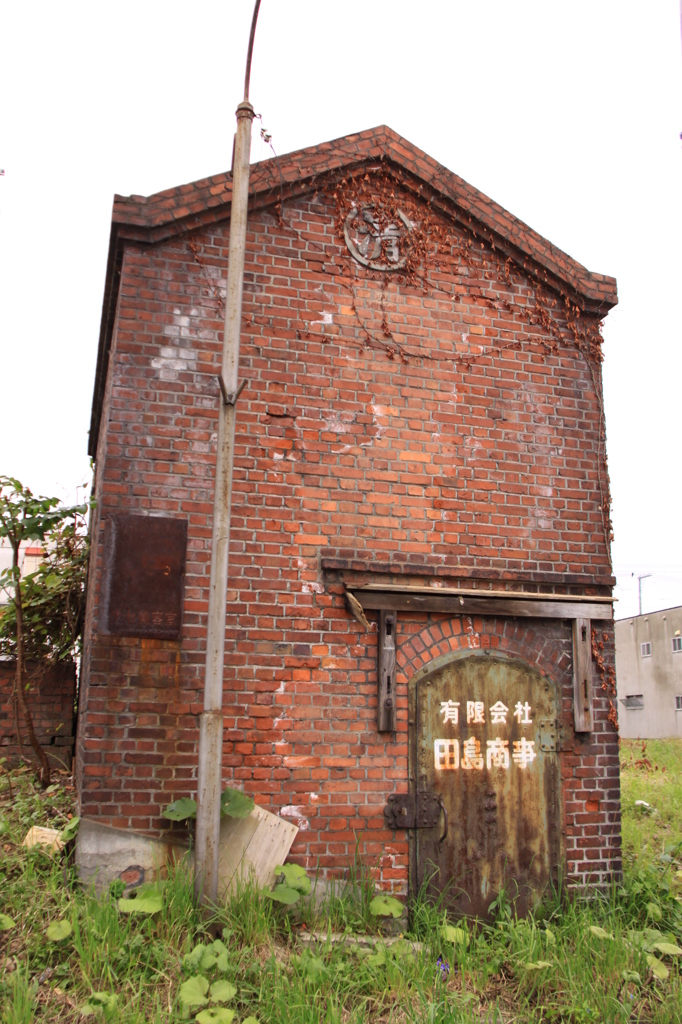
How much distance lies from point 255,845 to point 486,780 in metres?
1.82

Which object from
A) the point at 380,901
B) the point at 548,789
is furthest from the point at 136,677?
the point at 548,789

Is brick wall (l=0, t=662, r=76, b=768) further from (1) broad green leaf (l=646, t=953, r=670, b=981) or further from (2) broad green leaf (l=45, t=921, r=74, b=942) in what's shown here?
(1) broad green leaf (l=646, t=953, r=670, b=981)

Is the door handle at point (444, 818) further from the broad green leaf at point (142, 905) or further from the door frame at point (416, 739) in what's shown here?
the broad green leaf at point (142, 905)

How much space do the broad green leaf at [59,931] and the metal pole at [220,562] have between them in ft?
2.45

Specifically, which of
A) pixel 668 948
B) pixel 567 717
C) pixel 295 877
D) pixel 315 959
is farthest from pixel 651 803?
pixel 315 959

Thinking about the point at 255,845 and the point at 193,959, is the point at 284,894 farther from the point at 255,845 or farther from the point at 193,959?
the point at 193,959

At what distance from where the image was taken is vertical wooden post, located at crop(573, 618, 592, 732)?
6344 mm

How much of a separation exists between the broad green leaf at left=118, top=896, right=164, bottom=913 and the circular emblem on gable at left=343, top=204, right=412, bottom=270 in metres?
5.05

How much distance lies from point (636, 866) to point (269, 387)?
4.94 m

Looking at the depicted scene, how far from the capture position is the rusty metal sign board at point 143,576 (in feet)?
18.3

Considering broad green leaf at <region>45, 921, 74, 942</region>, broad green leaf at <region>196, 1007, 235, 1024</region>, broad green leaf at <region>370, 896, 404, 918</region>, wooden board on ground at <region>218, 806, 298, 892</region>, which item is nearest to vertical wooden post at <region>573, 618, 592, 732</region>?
broad green leaf at <region>370, 896, 404, 918</region>

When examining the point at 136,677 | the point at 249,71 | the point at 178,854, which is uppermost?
the point at 249,71

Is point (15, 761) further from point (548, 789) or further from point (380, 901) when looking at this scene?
point (548, 789)

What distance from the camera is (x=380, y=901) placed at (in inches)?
215
